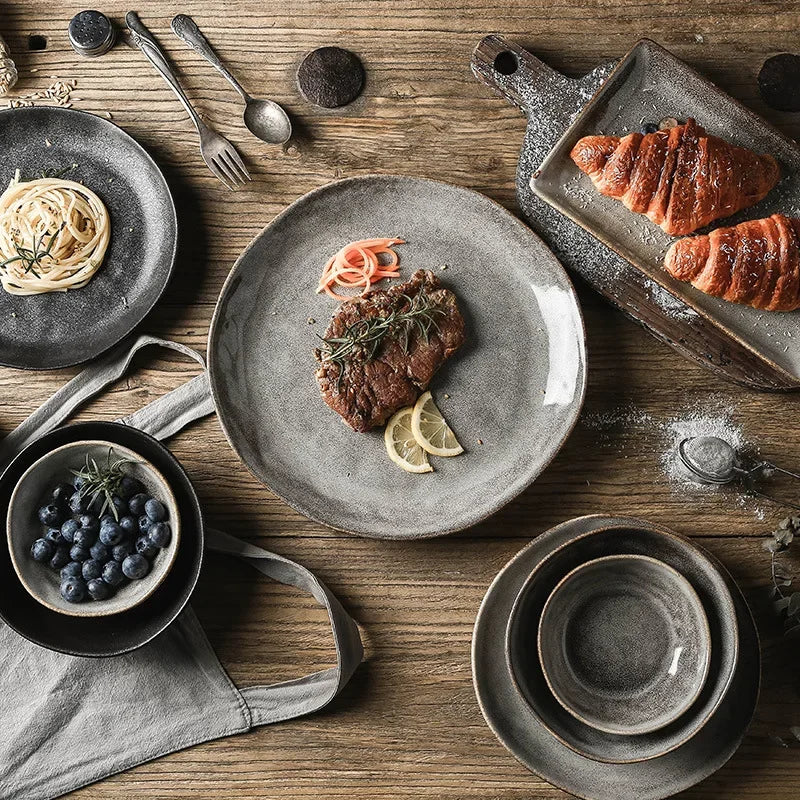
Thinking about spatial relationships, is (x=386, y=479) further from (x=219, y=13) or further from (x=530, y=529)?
(x=219, y=13)

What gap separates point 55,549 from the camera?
2.54 meters

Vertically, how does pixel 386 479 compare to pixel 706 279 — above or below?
below

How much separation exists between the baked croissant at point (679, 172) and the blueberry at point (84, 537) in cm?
174

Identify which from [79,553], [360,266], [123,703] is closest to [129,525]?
[79,553]

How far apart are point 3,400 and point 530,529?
168cm

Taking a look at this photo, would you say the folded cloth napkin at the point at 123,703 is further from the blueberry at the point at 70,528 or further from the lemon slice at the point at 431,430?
the lemon slice at the point at 431,430

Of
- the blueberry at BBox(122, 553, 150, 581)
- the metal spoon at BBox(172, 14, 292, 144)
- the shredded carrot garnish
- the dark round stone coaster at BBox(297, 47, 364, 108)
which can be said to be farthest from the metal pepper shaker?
the blueberry at BBox(122, 553, 150, 581)

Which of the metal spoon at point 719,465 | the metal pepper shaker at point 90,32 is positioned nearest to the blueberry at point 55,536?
the metal pepper shaker at point 90,32

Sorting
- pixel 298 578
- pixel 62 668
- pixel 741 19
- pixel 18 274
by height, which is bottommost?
pixel 62 668

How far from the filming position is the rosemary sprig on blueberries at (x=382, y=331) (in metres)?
2.63

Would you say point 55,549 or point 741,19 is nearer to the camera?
point 55,549

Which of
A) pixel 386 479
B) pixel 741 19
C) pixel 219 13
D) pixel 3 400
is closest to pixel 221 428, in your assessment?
pixel 386 479

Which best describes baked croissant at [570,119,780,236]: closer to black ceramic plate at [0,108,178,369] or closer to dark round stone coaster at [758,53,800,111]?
dark round stone coaster at [758,53,800,111]

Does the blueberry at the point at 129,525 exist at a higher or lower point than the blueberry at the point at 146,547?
higher
